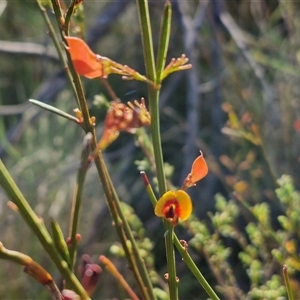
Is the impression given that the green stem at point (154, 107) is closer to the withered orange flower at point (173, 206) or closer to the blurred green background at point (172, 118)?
the withered orange flower at point (173, 206)

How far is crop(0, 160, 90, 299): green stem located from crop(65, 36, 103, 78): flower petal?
3.6 inches

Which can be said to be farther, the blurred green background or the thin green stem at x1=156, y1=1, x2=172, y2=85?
the blurred green background

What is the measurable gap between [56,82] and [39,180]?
58 centimetres

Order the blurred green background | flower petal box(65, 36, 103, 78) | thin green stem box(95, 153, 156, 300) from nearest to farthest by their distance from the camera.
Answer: flower petal box(65, 36, 103, 78), thin green stem box(95, 153, 156, 300), the blurred green background

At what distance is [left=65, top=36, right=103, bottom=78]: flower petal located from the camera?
1.19 feet

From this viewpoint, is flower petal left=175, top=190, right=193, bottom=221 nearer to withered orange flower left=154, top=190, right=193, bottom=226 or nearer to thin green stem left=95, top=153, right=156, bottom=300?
withered orange flower left=154, top=190, right=193, bottom=226

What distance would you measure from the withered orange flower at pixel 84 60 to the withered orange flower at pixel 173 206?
10 centimetres

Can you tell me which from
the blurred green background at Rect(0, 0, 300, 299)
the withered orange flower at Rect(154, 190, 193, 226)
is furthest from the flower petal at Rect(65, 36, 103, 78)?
the blurred green background at Rect(0, 0, 300, 299)

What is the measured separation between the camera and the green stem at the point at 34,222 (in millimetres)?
391

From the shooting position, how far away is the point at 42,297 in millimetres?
1546

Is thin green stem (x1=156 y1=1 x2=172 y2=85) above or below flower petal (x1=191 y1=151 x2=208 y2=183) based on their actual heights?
above

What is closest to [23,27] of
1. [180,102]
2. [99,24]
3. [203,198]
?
[180,102]

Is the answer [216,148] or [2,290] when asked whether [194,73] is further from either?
[2,290]

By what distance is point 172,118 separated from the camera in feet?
7.38
